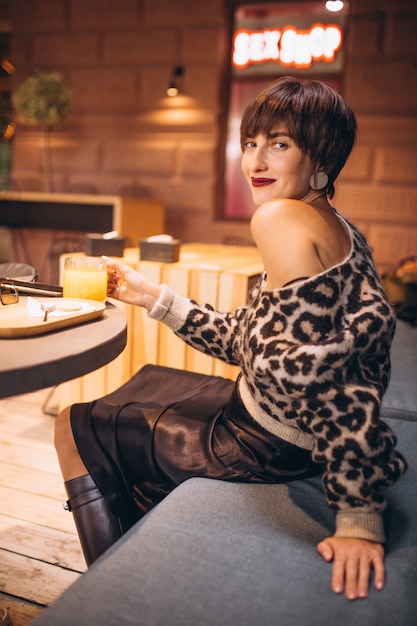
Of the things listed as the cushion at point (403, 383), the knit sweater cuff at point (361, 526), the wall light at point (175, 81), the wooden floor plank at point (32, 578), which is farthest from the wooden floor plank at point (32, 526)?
the wall light at point (175, 81)

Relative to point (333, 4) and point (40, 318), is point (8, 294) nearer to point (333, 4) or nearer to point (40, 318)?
point (40, 318)

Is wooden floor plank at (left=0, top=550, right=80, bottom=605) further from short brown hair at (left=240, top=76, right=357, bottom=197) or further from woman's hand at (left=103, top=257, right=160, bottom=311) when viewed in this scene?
short brown hair at (left=240, top=76, right=357, bottom=197)

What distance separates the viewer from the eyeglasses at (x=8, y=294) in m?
1.33

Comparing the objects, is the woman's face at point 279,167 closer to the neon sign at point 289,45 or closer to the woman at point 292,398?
the woman at point 292,398

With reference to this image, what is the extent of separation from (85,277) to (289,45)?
5075mm

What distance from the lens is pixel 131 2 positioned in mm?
6219

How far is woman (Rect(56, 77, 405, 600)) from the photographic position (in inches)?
39.5

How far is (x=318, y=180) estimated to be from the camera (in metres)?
1.21

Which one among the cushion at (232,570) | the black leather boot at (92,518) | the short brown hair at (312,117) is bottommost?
the black leather boot at (92,518)

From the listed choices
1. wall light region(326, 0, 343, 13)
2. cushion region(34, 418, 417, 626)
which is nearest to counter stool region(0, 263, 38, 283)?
cushion region(34, 418, 417, 626)

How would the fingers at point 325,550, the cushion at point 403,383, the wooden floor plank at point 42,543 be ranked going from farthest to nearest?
the cushion at point 403,383 < the wooden floor plank at point 42,543 < the fingers at point 325,550

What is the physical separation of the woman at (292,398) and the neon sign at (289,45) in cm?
500

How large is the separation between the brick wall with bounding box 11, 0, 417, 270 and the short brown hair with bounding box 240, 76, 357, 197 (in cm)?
463

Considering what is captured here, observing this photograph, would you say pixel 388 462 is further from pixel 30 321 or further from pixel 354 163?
pixel 354 163
